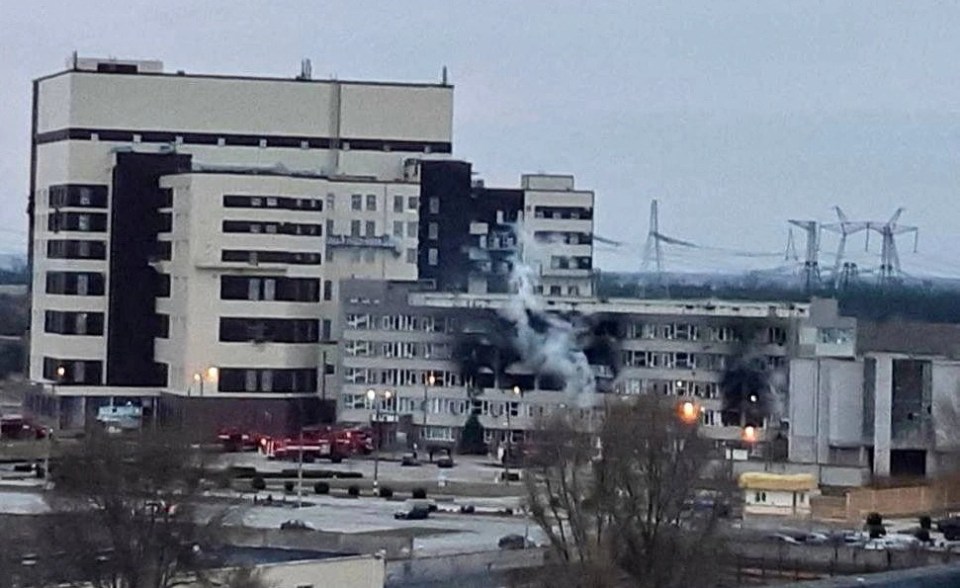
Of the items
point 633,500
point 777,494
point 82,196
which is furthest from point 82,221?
point 633,500

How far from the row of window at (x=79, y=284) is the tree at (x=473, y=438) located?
188 inches

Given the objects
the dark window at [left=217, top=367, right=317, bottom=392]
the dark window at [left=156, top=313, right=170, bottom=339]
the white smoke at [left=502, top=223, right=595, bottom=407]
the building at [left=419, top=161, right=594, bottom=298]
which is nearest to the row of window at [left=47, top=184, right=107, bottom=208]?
the dark window at [left=156, top=313, right=170, bottom=339]

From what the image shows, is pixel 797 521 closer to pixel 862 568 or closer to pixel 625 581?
pixel 862 568

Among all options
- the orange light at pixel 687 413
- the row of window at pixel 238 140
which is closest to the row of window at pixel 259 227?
the row of window at pixel 238 140

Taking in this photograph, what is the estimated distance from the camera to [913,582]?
457 cm

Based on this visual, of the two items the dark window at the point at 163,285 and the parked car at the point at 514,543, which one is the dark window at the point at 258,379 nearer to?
the dark window at the point at 163,285

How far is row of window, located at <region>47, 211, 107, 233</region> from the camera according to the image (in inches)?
1073

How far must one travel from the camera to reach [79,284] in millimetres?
27391

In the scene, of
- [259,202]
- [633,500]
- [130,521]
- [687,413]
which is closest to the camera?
[130,521]

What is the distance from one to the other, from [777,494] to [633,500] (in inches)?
252

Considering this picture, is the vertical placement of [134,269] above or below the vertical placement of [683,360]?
above

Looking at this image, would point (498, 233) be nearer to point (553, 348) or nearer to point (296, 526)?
point (553, 348)

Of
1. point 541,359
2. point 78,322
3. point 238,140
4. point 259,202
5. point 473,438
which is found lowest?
point 473,438

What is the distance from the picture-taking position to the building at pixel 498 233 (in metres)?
29.0
